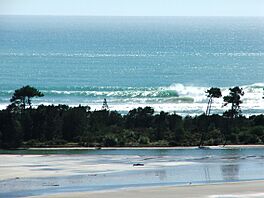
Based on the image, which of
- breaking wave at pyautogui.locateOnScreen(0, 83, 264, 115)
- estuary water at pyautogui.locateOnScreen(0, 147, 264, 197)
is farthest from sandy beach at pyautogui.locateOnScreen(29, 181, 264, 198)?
breaking wave at pyautogui.locateOnScreen(0, 83, 264, 115)

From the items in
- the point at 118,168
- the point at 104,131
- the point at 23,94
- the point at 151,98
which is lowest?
the point at 118,168

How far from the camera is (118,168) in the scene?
50938mm

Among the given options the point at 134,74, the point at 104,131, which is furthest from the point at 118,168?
the point at 134,74

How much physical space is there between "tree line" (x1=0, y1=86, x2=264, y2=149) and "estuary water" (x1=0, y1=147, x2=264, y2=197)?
7.09 feet

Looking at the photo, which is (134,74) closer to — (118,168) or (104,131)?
(104,131)

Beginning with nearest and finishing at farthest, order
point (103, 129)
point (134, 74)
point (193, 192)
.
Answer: point (193, 192)
point (103, 129)
point (134, 74)

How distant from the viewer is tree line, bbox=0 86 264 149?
2442 inches

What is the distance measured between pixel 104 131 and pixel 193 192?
22.3m

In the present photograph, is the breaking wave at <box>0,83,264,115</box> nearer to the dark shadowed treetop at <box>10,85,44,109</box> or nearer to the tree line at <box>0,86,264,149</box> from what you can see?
the tree line at <box>0,86,264,149</box>

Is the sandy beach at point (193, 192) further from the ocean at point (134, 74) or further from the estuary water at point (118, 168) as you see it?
the ocean at point (134, 74)

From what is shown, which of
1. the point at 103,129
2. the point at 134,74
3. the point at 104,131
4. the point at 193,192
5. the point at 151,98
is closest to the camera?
the point at 193,192

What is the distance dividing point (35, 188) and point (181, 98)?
50.2 m

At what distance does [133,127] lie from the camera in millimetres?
66625

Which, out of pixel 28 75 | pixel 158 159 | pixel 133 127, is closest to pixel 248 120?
pixel 133 127
